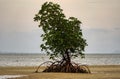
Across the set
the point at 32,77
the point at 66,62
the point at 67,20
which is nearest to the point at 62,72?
the point at 66,62

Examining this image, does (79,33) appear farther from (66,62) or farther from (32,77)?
(32,77)

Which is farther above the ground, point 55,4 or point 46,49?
point 55,4

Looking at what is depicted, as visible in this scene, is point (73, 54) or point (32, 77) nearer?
point (32, 77)

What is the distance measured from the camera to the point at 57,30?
3603 cm

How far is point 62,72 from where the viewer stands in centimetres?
3509

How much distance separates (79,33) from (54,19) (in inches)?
70.9

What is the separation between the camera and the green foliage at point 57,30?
35812 mm

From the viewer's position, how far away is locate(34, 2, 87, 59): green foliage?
117 feet

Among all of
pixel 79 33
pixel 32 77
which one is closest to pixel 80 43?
pixel 79 33

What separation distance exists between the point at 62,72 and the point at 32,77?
5.68 meters

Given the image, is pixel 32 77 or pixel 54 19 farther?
pixel 54 19

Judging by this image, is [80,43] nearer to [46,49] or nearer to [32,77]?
[46,49]

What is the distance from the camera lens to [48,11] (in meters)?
35.9

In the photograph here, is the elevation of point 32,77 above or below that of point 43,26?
below
